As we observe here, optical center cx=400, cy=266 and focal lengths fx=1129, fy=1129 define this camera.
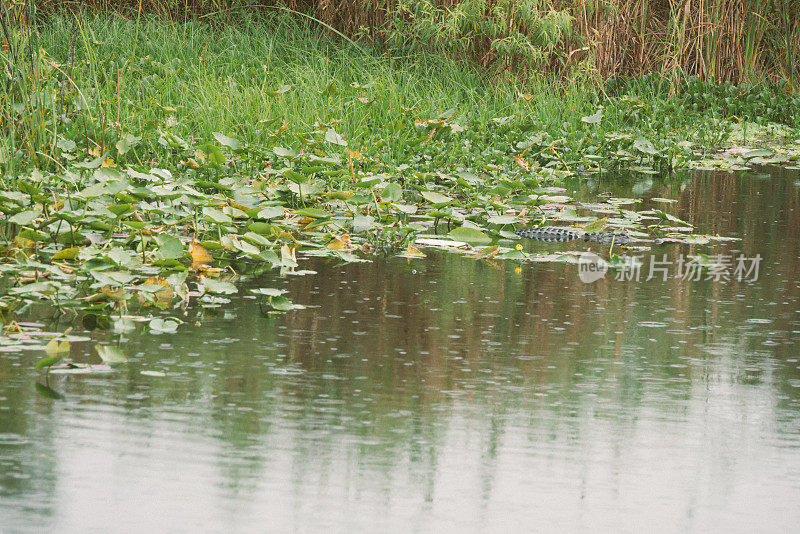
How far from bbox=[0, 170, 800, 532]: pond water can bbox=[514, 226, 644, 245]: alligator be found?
0.82m

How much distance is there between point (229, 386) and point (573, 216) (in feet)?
8.40

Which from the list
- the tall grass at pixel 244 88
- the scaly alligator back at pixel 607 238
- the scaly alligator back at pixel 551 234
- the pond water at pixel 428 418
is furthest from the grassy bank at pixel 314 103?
the pond water at pixel 428 418

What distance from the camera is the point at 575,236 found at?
4.72 metres

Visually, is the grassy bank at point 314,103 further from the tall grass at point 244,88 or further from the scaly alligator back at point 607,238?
the scaly alligator back at point 607,238

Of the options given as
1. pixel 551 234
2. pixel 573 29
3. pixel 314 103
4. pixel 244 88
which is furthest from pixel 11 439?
pixel 573 29

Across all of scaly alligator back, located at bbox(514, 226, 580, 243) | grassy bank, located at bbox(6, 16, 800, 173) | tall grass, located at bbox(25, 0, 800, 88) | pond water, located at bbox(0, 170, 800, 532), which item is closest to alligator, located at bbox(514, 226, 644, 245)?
scaly alligator back, located at bbox(514, 226, 580, 243)

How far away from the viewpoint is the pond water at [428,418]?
2090 millimetres

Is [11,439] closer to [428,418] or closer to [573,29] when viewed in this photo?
[428,418]

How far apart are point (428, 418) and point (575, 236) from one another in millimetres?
2324

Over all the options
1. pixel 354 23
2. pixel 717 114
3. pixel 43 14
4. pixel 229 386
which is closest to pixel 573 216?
pixel 229 386

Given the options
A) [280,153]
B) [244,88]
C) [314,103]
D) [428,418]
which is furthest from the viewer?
[244,88]

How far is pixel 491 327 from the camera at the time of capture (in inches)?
131

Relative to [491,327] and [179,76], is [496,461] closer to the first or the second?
[491,327]

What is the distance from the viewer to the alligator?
464 centimetres
